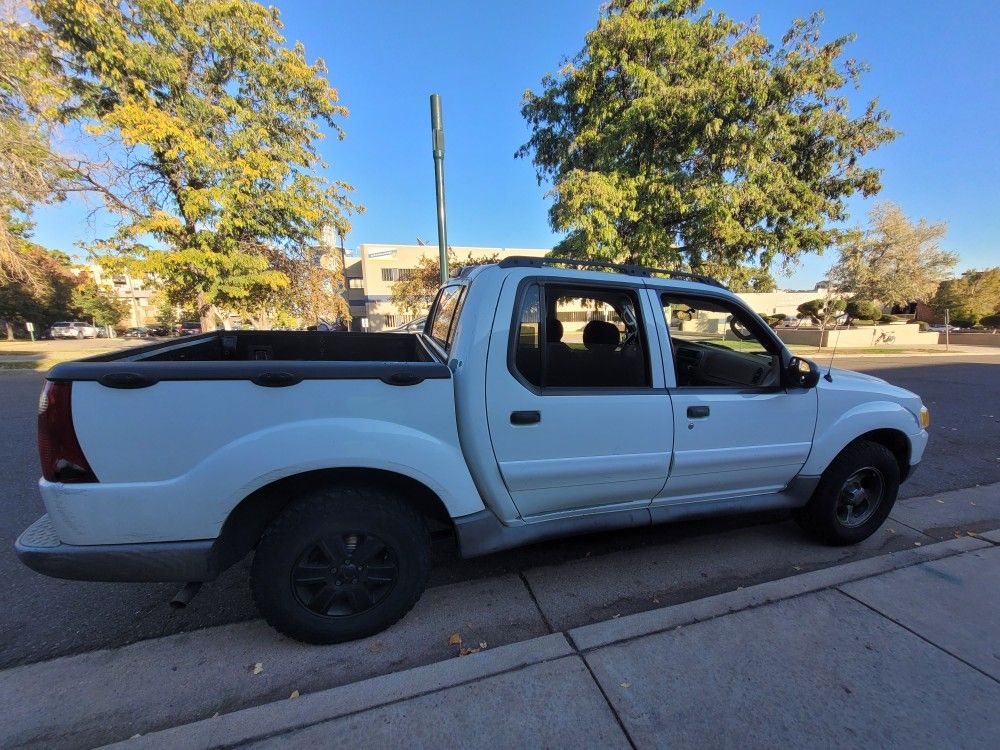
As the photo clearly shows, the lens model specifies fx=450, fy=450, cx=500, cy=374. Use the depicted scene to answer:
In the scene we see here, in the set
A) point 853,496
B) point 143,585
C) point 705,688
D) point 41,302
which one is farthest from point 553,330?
point 41,302

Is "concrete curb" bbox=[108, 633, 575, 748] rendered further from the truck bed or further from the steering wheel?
the steering wheel

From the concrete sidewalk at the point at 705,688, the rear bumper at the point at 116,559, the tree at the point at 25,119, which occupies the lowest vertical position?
the concrete sidewalk at the point at 705,688

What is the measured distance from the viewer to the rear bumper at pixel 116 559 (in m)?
1.86

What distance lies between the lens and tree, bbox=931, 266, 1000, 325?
105 feet

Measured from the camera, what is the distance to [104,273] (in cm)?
1285

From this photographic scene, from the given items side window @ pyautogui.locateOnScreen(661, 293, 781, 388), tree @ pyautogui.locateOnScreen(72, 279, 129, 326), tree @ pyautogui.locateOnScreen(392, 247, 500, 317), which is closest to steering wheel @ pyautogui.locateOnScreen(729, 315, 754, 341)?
side window @ pyautogui.locateOnScreen(661, 293, 781, 388)

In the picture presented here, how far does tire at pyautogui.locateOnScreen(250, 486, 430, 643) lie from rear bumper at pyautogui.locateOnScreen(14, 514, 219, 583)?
245mm

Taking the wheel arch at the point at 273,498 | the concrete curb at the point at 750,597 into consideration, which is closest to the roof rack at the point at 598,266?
the wheel arch at the point at 273,498

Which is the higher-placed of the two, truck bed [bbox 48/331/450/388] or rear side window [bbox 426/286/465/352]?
rear side window [bbox 426/286/465/352]

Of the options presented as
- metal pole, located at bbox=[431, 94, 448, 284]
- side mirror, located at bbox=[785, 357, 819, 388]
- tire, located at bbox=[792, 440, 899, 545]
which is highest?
metal pole, located at bbox=[431, 94, 448, 284]

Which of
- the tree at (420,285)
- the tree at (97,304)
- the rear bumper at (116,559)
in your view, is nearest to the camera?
the rear bumper at (116,559)

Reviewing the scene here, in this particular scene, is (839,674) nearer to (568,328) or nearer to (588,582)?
(588,582)

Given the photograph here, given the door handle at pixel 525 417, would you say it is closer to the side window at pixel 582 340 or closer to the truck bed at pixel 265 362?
the side window at pixel 582 340

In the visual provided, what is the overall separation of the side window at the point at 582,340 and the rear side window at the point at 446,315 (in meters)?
0.43
